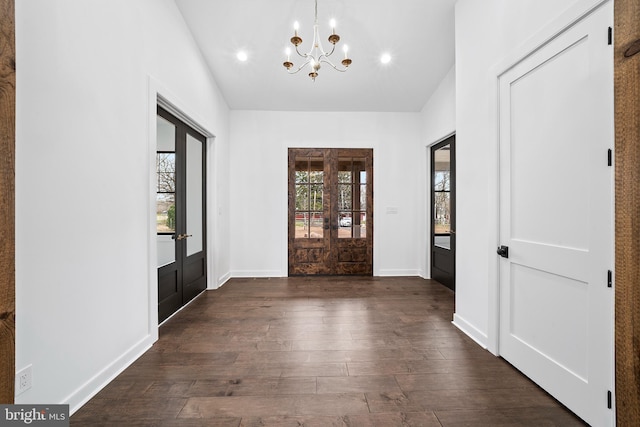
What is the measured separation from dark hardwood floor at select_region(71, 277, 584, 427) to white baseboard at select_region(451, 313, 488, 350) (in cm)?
6

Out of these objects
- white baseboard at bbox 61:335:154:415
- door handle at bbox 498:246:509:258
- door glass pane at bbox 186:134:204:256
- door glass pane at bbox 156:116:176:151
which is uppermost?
door glass pane at bbox 156:116:176:151

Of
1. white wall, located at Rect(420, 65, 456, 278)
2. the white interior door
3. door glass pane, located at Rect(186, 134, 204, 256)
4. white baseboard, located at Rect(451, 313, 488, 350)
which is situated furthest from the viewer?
white wall, located at Rect(420, 65, 456, 278)

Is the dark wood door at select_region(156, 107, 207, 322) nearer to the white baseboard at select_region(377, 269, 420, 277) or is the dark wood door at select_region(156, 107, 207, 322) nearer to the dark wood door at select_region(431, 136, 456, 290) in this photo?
the white baseboard at select_region(377, 269, 420, 277)

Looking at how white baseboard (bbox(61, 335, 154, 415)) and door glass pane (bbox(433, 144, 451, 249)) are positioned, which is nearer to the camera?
white baseboard (bbox(61, 335, 154, 415))

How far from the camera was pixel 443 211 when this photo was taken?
4742 mm

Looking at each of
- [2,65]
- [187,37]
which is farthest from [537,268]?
[187,37]

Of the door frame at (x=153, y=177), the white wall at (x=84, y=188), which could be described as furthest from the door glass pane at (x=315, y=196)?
the white wall at (x=84, y=188)

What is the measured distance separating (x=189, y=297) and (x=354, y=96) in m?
3.76

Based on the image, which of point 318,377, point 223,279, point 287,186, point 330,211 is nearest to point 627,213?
point 318,377

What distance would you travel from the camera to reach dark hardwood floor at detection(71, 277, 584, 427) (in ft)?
5.54

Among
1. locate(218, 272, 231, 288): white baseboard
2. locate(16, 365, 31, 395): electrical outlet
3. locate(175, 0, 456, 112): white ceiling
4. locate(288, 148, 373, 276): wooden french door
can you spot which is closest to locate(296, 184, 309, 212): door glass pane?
locate(288, 148, 373, 276): wooden french door

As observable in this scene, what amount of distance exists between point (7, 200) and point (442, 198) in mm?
4797

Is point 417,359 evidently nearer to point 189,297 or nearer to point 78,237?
point 78,237

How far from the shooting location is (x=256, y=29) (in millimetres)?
3496
